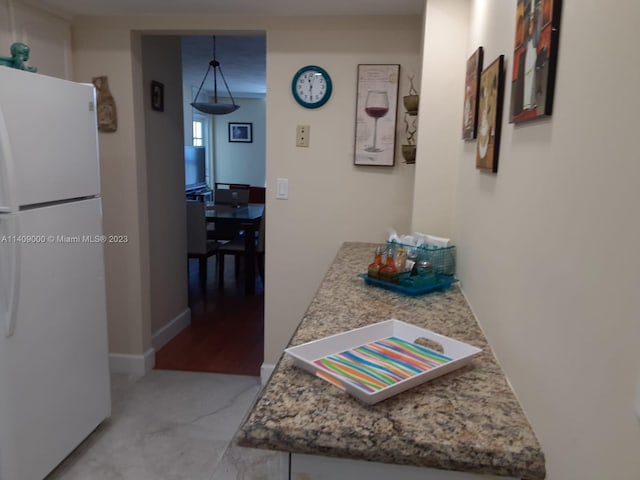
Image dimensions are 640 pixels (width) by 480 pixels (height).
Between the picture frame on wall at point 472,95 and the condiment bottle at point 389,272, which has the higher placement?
the picture frame on wall at point 472,95

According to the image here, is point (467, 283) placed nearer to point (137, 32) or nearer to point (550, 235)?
point (550, 235)

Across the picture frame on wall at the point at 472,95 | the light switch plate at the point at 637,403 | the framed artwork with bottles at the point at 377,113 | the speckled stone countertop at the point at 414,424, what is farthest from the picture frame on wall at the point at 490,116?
the framed artwork with bottles at the point at 377,113

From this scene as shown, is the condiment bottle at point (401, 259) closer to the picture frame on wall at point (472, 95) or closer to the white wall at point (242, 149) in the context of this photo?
the picture frame on wall at point (472, 95)

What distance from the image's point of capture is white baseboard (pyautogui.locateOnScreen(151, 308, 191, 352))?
322 centimetres

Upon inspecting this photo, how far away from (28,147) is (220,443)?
156 centimetres

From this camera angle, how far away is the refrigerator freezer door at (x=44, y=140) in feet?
5.15

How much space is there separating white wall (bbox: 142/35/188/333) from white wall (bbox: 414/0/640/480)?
2.51 meters

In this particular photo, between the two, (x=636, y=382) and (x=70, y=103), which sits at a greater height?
(x=70, y=103)

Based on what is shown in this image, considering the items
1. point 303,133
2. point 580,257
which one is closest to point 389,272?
point 580,257

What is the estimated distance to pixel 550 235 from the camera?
2.61 feet

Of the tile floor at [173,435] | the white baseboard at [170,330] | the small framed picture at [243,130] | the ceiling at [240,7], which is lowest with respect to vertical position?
the tile floor at [173,435]

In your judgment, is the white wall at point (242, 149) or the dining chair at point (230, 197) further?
the white wall at point (242, 149)

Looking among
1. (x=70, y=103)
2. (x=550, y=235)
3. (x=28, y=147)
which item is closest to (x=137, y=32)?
(x=70, y=103)

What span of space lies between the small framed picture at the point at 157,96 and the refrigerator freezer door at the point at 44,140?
98cm
